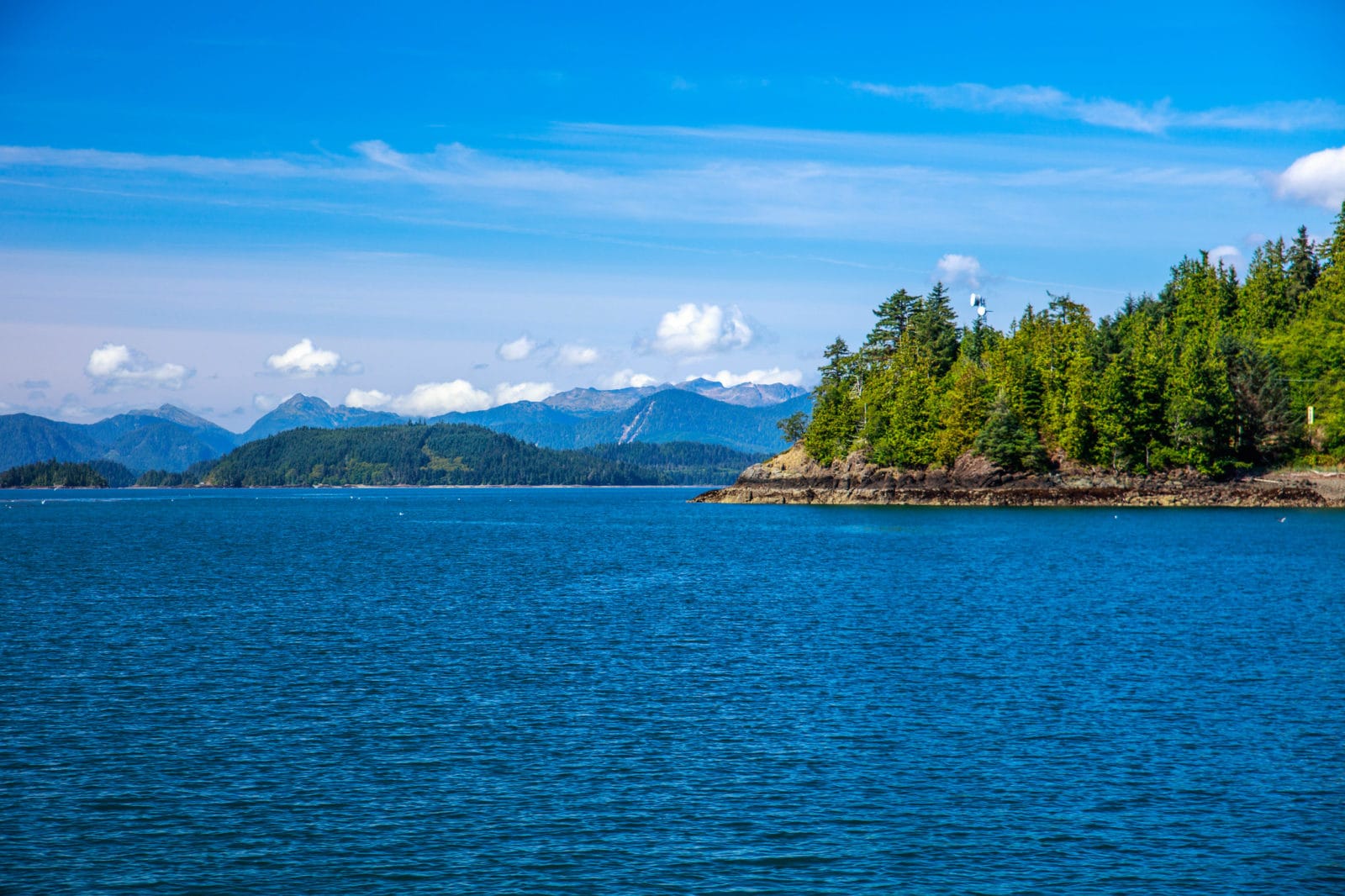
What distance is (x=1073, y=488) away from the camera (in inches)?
6097

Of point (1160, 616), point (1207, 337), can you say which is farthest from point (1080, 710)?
point (1207, 337)

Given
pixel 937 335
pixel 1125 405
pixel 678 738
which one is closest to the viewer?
pixel 678 738

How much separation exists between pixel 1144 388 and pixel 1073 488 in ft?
58.6

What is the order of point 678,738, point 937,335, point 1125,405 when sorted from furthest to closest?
point 937,335
point 1125,405
point 678,738

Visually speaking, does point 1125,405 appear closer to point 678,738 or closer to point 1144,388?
point 1144,388

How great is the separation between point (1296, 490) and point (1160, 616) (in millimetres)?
110962

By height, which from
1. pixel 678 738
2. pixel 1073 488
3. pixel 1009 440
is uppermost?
pixel 1009 440

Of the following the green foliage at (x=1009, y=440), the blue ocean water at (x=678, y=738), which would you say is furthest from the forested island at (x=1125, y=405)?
the blue ocean water at (x=678, y=738)

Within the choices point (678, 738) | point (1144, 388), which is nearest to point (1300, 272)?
point (1144, 388)

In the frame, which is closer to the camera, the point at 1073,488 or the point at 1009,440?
the point at 1073,488

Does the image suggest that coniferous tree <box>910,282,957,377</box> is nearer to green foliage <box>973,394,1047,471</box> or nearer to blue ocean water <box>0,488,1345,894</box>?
Result: green foliage <box>973,394,1047,471</box>

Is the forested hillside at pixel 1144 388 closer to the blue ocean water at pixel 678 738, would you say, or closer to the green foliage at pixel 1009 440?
the green foliage at pixel 1009 440

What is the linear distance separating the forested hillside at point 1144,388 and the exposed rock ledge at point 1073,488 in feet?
7.00

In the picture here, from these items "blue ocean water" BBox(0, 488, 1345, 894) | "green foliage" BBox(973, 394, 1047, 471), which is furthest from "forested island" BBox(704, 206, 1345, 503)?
"blue ocean water" BBox(0, 488, 1345, 894)
